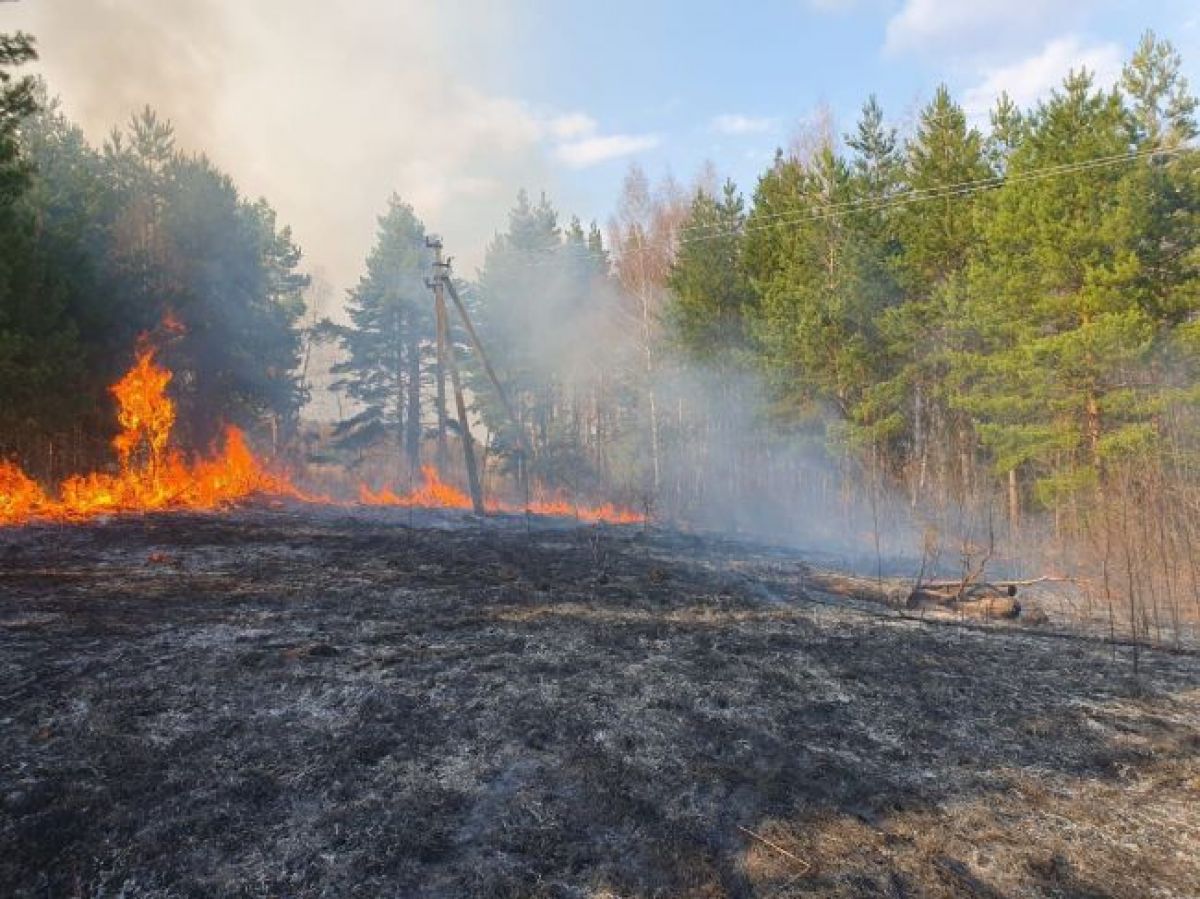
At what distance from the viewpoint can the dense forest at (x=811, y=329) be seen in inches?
540

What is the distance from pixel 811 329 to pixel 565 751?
1811cm

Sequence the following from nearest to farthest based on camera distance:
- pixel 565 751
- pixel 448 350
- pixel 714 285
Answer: pixel 565 751, pixel 448 350, pixel 714 285

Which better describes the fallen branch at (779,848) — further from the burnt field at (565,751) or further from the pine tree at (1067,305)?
the pine tree at (1067,305)

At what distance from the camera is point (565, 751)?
4.09 meters

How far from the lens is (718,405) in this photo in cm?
2448

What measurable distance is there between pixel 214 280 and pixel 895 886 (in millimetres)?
27461

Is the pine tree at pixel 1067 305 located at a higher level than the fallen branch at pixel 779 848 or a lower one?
higher

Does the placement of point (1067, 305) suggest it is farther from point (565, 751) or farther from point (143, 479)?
point (143, 479)

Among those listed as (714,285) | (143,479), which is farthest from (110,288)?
(714,285)

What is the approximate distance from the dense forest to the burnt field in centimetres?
381

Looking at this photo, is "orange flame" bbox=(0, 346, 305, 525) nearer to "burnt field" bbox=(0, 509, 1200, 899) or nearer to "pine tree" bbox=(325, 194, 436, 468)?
"burnt field" bbox=(0, 509, 1200, 899)

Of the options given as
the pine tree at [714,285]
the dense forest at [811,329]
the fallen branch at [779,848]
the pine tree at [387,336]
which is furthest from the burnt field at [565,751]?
the pine tree at [387,336]

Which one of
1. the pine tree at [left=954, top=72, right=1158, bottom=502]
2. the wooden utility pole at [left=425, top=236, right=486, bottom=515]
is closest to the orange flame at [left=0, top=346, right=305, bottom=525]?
the wooden utility pole at [left=425, top=236, right=486, bottom=515]

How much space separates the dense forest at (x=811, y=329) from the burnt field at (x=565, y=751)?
3.81m
